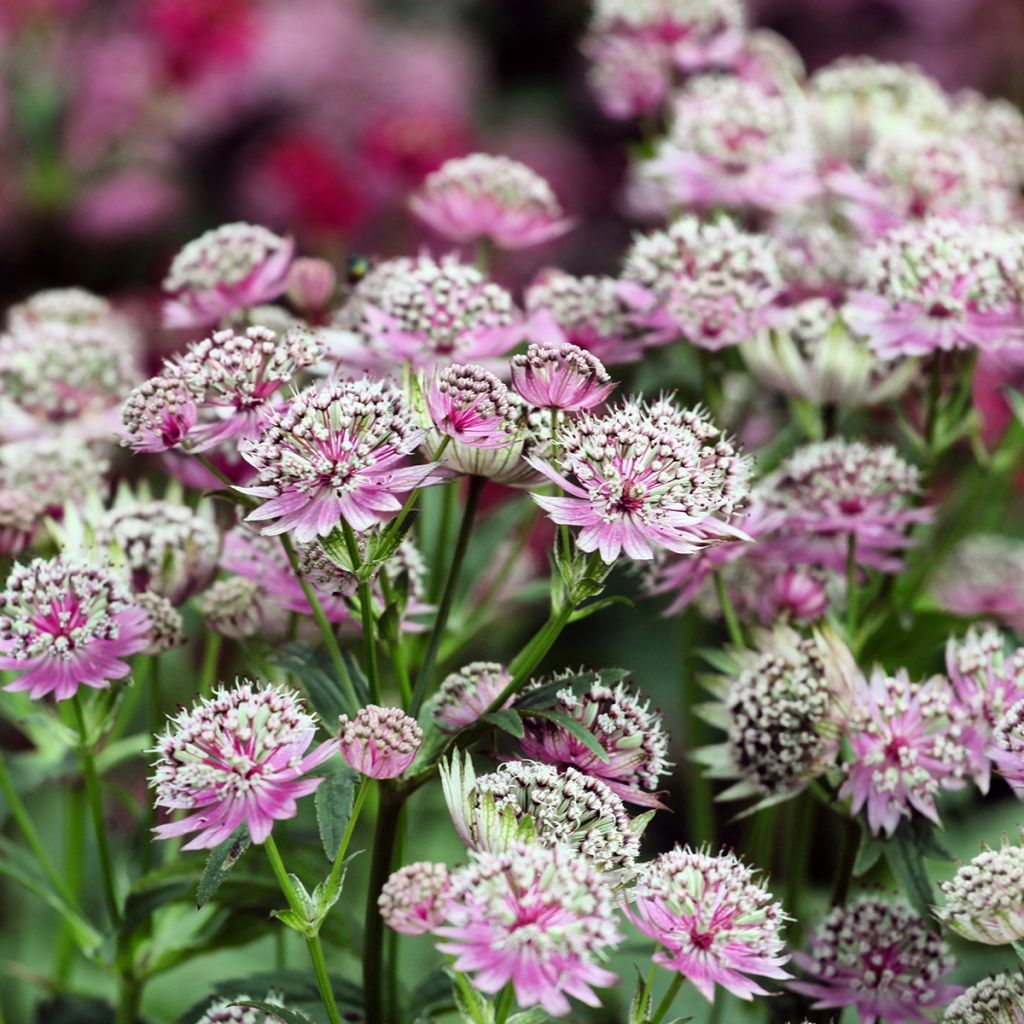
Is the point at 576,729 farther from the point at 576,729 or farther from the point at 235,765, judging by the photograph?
the point at 235,765

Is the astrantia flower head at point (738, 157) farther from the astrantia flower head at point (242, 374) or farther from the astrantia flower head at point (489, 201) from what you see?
the astrantia flower head at point (242, 374)

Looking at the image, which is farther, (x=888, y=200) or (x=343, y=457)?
(x=888, y=200)

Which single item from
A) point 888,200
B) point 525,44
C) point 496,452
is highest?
point 525,44

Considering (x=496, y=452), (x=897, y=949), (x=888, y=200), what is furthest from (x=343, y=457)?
(x=888, y=200)

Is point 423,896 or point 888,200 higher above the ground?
point 888,200

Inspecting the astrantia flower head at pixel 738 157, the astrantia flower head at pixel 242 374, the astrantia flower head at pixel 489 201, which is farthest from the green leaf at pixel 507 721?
the astrantia flower head at pixel 738 157

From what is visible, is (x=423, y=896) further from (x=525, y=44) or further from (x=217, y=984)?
(x=525, y=44)
